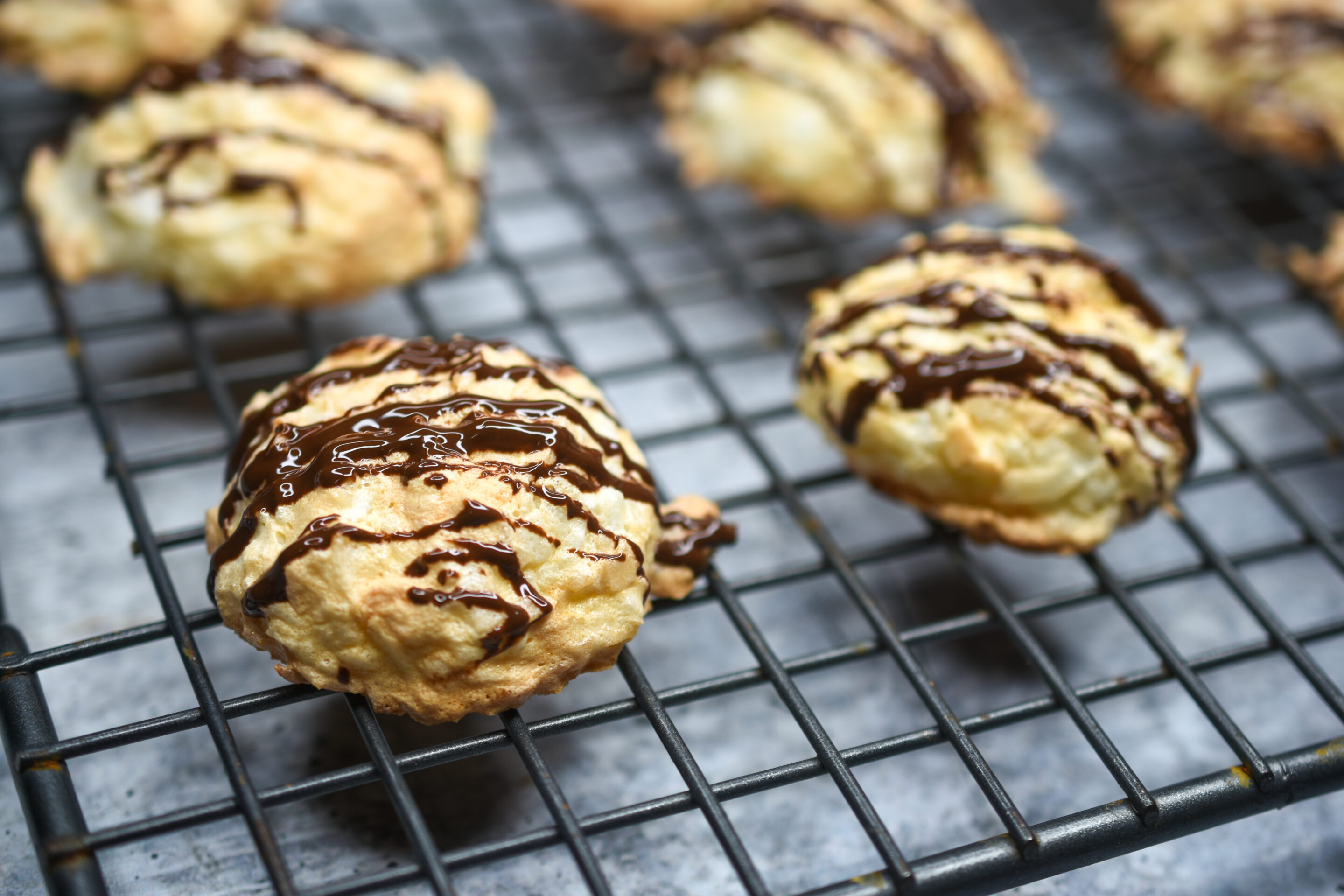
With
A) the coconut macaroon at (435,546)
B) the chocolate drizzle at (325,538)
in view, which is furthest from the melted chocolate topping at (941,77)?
the chocolate drizzle at (325,538)

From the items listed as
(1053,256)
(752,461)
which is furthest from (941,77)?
(752,461)

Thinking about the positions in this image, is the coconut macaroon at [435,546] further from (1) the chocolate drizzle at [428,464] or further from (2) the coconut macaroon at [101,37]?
(2) the coconut macaroon at [101,37]

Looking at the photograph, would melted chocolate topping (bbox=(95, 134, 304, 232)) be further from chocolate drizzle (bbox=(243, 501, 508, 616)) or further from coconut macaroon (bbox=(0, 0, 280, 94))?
chocolate drizzle (bbox=(243, 501, 508, 616))

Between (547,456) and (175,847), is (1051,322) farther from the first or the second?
(175,847)

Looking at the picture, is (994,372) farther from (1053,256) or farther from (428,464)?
(428,464)

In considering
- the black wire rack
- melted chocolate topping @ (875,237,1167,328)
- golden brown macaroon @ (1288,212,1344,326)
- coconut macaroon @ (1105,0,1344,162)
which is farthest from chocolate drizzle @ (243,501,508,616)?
coconut macaroon @ (1105,0,1344,162)

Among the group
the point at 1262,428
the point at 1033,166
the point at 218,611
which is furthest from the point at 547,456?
the point at 1033,166
